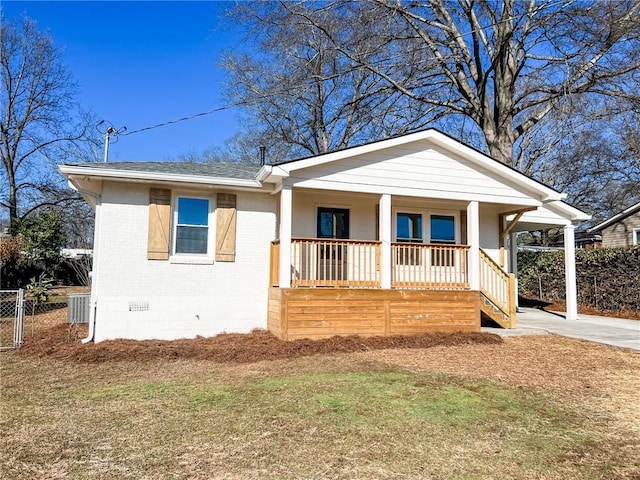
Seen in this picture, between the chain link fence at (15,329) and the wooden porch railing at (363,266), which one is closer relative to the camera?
the chain link fence at (15,329)

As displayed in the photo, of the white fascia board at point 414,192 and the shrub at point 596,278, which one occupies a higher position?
the white fascia board at point 414,192

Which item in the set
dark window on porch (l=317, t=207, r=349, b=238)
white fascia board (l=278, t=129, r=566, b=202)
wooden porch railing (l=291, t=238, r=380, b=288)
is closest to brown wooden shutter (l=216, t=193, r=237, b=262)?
wooden porch railing (l=291, t=238, r=380, b=288)

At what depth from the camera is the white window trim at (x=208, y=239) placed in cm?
915

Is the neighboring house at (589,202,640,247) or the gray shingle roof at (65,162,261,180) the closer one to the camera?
the gray shingle roof at (65,162,261,180)

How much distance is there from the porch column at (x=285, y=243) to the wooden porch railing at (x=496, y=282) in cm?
454

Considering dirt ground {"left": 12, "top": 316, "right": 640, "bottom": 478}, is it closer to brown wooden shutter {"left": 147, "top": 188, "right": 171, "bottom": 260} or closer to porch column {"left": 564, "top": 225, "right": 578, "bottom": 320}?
brown wooden shutter {"left": 147, "top": 188, "right": 171, "bottom": 260}

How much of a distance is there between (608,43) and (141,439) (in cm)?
1577

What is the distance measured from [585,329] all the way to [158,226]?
Result: 9.66 metres

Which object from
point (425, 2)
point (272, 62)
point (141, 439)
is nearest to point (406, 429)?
point (141, 439)

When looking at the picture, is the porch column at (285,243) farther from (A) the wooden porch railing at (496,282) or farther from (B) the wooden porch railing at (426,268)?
(A) the wooden porch railing at (496,282)

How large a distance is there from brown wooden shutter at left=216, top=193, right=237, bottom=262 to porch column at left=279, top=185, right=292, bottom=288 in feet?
4.23

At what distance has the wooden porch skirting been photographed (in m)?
8.54

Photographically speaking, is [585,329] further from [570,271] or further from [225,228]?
[225,228]

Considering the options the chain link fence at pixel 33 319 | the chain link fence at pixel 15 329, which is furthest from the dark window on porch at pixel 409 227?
the chain link fence at pixel 15 329
